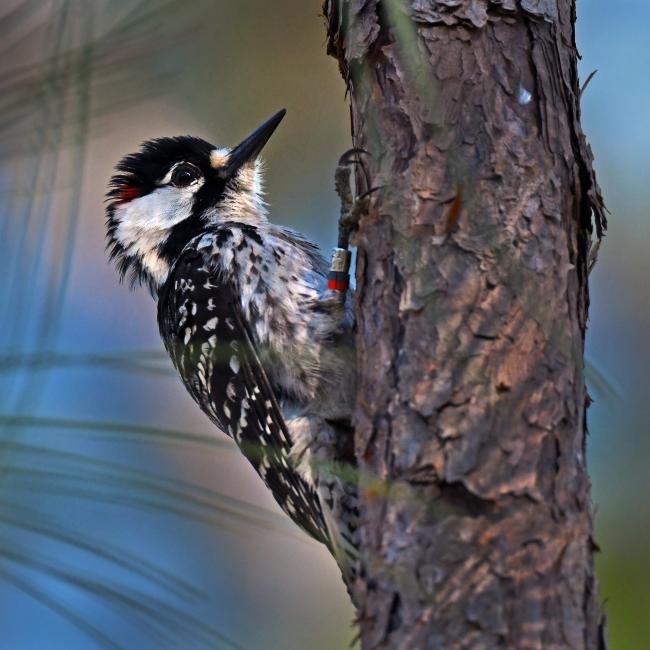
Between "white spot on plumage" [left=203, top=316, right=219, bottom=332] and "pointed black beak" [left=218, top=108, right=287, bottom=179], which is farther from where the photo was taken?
"pointed black beak" [left=218, top=108, right=287, bottom=179]

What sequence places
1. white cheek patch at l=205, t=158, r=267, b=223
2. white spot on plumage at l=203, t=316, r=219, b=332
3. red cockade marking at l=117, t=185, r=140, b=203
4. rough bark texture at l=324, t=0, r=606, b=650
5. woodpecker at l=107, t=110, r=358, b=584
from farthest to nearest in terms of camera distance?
1. red cockade marking at l=117, t=185, r=140, b=203
2. white cheek patch at l=205, t=158, r=267, b=223
3. white spot on plumage at l=203, t=316, r=219, b=332
4. woodpecker at l=107, t=110, r=358, b=584
5. rough bark texture at l=324, t=0, r=606, b=650

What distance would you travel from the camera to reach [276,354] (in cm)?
287

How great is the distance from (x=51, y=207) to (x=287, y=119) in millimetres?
2824

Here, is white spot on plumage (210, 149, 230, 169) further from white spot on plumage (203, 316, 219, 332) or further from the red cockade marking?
white spot on plumage (203, 316, 219, 332)

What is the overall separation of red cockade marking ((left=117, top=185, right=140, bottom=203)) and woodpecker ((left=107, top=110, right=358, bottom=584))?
0.42 m

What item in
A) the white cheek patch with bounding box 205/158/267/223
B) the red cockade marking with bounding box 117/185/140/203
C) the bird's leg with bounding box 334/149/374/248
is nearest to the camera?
the bird's leg with bounding box 334/149/374/248

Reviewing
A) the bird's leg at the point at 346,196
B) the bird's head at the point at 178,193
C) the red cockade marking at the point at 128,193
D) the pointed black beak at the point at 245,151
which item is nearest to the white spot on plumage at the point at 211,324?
the bird's leg at the point at 346,196

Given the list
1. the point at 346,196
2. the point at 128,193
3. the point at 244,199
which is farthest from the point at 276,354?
the point at 128,193

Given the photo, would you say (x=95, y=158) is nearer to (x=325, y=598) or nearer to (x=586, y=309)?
(x=325, y=598)

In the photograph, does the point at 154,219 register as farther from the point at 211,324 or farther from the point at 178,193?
the point at 211,324

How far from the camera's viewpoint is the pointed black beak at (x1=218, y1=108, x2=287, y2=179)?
349 cm

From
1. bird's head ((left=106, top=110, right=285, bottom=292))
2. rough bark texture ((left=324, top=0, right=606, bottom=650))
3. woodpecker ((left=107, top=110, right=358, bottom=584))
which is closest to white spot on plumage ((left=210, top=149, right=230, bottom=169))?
bird's head ((left=106, top=110, right=285, bottom=292))

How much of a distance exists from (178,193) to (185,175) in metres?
0.08

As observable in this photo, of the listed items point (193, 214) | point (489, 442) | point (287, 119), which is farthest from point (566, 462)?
point (287, 119)
